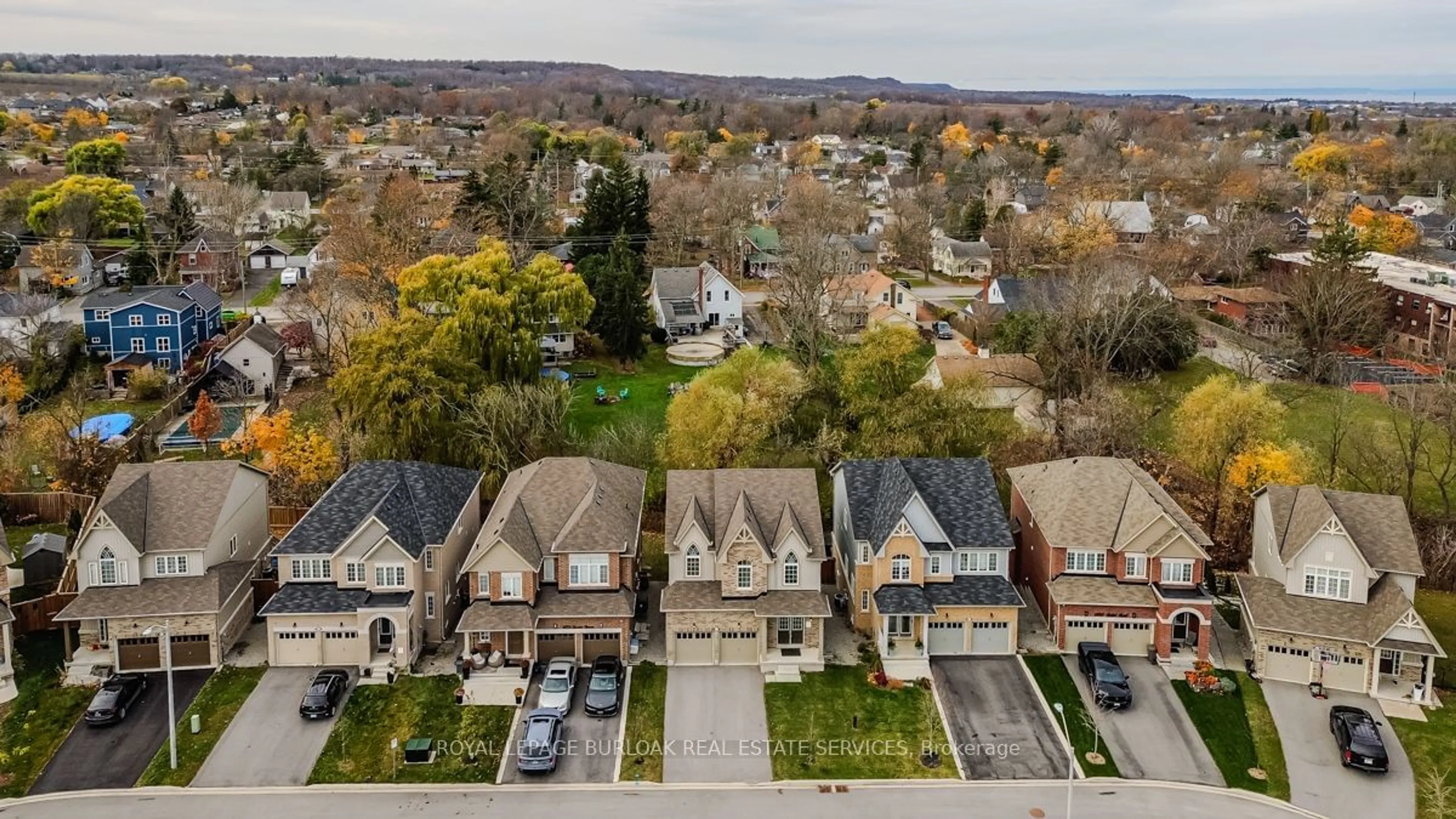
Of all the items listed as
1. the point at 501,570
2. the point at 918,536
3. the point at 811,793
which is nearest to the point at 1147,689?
the point at 918,536

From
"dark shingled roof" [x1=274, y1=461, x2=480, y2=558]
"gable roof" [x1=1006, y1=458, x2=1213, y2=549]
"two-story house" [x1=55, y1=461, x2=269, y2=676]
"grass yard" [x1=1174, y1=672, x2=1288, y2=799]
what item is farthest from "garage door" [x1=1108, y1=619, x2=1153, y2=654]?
"two-story house" [x1=55, y1=461, x2=269, y2=676]

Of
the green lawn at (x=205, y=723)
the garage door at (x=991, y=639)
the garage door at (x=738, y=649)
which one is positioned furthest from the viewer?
the garage door at (x=991, y=639)

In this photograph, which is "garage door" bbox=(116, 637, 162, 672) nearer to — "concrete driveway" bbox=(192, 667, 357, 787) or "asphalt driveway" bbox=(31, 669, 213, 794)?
"asphalt driveway" bbox=(31, 669, 213, 794)

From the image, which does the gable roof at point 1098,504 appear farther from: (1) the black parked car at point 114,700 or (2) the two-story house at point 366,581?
(1) the black parked car at point 114,700

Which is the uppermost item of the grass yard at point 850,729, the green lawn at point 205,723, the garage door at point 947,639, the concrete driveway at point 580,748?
the garage door at point 947,639

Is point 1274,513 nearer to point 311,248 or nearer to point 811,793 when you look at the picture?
point 811,793

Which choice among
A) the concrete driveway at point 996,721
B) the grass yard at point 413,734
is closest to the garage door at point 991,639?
the concrete driveway at point 996,721
